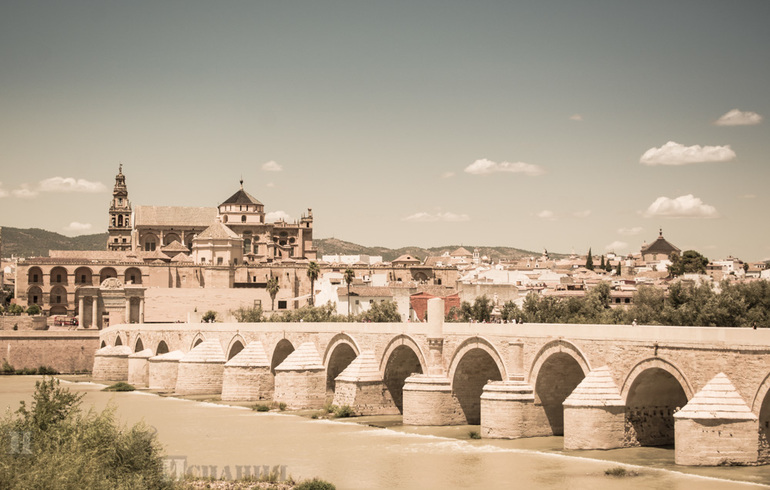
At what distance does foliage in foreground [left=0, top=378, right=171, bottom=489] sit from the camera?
57.0 ft

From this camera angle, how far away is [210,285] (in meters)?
82.2

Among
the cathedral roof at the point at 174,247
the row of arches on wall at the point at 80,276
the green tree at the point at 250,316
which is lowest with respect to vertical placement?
the green tree at the point at 250,316

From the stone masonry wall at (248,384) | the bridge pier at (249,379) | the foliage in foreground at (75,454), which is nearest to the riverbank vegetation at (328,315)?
the bridge pier at (249,379)

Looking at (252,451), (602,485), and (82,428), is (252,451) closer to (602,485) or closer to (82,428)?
(82,428)

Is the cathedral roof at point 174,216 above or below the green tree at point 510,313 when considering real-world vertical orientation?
above

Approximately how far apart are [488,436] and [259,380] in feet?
51.0

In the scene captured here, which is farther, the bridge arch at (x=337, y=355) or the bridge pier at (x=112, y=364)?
the bridge pier at (x=112, y=364)

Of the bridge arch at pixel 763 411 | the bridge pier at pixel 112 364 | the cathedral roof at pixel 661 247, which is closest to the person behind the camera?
the bridge arch at pixel 763 411

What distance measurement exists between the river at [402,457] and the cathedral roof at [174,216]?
6403 centimetres

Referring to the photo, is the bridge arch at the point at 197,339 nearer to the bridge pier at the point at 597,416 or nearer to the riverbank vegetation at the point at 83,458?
the riverbank vegetation at the point at 83,458

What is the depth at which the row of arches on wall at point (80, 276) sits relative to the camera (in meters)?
83.3

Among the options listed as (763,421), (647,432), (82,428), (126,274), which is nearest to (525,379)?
(647,432)

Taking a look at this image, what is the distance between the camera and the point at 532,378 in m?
26.5

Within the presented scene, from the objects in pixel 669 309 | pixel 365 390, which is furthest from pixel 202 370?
pixel 669 309
